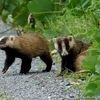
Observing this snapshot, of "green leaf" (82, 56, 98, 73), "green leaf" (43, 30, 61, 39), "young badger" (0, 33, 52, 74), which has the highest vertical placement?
"green leaf" (82, 56, 98, 73)

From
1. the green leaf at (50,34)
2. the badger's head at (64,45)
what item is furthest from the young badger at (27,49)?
the badger's head at (64,45)

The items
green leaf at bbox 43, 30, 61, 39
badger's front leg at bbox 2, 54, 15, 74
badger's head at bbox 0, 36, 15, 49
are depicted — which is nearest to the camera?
badger's front leg at bbox 2, 54, 15, 74

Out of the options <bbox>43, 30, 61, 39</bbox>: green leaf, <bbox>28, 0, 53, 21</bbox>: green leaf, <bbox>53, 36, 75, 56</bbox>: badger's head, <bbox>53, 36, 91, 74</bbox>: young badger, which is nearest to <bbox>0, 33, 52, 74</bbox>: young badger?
<bbox>43, 30, 61, 39</bbox>: green leaf

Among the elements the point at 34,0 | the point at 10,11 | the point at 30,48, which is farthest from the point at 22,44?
the point at 10,11

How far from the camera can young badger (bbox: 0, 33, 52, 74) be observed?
8617 mm

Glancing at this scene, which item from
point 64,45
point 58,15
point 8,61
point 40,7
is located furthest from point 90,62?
point 58,15

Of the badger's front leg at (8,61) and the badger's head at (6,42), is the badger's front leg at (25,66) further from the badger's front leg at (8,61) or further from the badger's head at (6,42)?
the badger's head at (6,42)

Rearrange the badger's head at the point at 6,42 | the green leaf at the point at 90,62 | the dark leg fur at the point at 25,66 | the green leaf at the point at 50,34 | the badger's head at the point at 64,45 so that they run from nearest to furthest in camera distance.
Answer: the green leaf at the point at 90,62 → the badger's head at the point at 64,45 → the dark leg fur at the point at 25,66 → the badger's head at the point at 6,42 → the green leaf at the point at 50,34

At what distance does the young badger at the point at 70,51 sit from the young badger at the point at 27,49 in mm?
891

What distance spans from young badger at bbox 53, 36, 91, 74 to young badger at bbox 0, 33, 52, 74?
891 mm

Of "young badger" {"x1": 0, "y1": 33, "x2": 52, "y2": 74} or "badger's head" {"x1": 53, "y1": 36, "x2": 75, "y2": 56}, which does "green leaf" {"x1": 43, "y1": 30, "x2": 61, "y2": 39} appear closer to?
"young badger" {"x1": 0, "y1": 33, "x2": 52, "y2": 74}

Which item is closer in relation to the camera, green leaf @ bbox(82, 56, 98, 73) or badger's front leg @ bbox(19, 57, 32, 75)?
green leaf @ bbox(82, 56, 98, 73)

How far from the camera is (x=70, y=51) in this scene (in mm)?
7758

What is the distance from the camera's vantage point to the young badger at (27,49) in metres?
8.62
